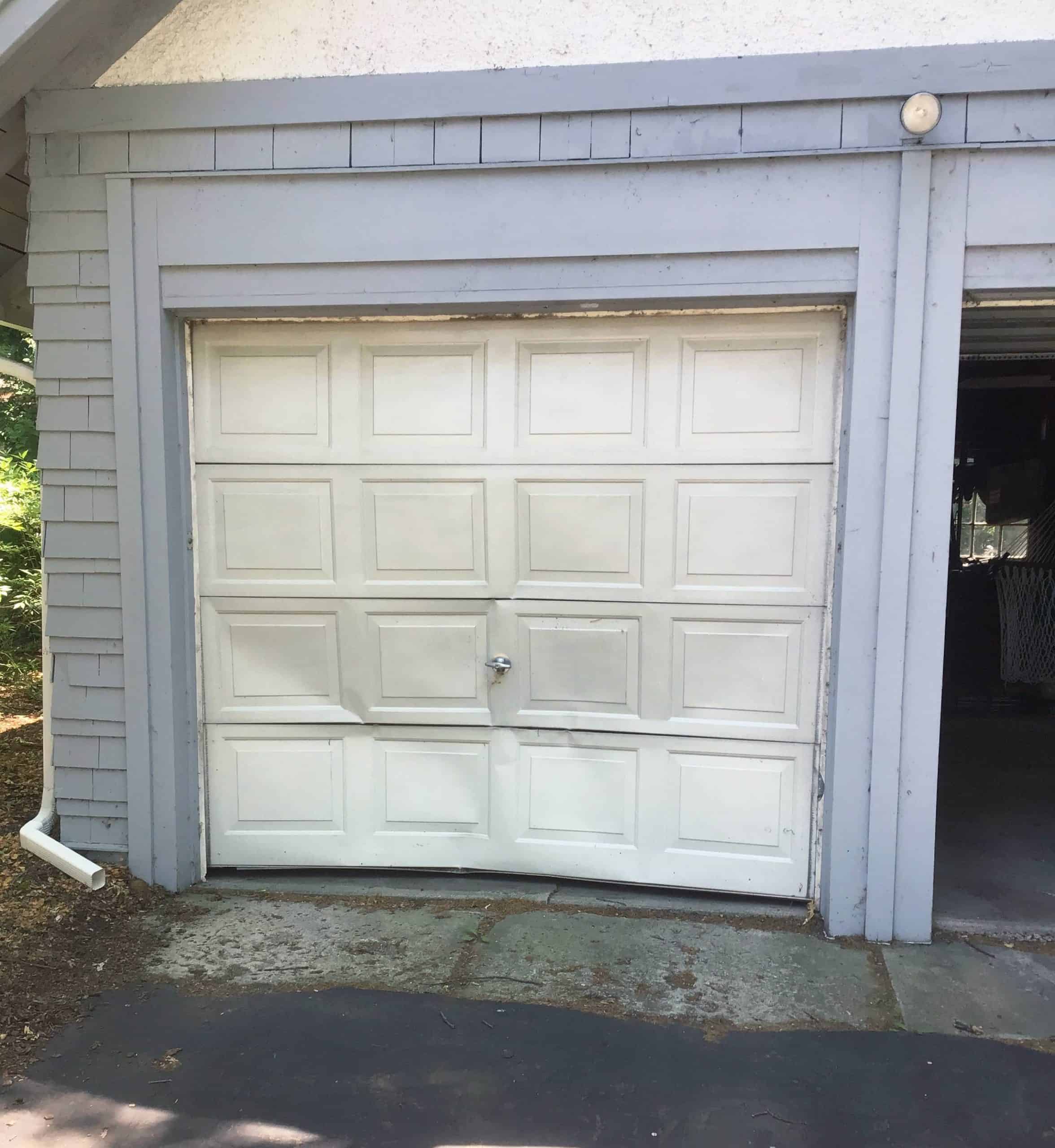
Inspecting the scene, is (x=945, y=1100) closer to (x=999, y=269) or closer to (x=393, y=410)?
(x=999, y=269)

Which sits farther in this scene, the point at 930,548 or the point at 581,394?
the point at 581,394

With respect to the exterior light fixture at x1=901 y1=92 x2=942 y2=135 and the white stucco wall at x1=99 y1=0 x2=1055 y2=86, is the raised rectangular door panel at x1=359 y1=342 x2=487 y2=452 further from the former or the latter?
the exterior light fixture at x1=901 y1=92 x2=942 y2=135

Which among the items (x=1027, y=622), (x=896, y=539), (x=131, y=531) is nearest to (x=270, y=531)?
(x=131, y=531)

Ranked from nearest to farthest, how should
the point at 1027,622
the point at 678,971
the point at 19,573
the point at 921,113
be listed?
the point at 921,113
the point at 678,971
the point at 1027,622
the point at 19,573

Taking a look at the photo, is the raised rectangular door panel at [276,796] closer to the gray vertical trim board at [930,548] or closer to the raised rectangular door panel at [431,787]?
the raised rectangular door panel at [431,787]

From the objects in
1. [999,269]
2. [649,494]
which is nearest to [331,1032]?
[649,494]

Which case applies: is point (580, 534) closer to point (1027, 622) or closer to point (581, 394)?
point (581, 394)

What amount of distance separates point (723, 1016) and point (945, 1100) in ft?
2.15

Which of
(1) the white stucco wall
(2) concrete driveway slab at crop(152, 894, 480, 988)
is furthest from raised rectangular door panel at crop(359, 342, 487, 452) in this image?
(2) concrete driveway slab at crop(152, 894, 480, 988)

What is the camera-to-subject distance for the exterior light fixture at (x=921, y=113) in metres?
2.76

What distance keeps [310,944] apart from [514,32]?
3.52 metres

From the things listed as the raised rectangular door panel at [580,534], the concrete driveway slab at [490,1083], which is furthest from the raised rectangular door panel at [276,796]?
Answer: the raised rectangular door panel at [580,534]

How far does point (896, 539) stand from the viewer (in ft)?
9.74

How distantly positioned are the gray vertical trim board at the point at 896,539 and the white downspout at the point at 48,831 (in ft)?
10.2
